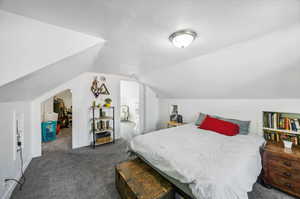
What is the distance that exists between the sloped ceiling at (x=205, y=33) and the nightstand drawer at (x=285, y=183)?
1332 mm

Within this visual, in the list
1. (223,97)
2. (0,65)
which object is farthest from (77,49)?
(223,97)

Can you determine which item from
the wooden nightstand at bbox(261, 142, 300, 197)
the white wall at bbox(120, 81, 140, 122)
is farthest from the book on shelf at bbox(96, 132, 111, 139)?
the wooden nightstand at bbox(261, 142, 300, 197)

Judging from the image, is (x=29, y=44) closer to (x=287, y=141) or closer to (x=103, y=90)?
(x=103, y=90)

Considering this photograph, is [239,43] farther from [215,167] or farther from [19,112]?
[19,112]

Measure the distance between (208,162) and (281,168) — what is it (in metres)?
1.28

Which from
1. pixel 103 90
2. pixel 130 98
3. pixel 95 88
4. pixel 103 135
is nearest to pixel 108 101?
pixel 103 90

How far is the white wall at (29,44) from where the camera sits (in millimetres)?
1015

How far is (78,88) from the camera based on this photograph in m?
3.07

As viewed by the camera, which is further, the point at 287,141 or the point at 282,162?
the point at 287,141

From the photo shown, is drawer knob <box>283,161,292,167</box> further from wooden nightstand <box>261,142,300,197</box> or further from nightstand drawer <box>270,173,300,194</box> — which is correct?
nightstand drawer <box>270,173,300,194</box>

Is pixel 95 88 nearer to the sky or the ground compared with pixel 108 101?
nearer to the sky

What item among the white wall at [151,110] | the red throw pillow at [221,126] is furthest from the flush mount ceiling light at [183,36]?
the white wall at [151,110]

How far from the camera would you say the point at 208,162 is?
4.05ft

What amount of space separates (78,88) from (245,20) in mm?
3483
